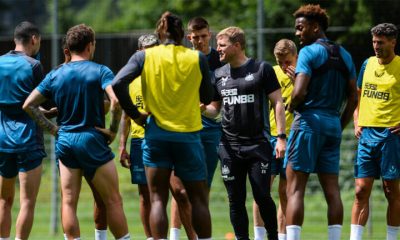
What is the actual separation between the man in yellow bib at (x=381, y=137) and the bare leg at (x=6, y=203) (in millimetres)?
3553

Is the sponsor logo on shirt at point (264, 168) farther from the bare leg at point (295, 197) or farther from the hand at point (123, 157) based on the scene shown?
the hand at point (123, 157)

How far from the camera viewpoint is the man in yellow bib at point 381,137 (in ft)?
38.8

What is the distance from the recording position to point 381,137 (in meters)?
11.9

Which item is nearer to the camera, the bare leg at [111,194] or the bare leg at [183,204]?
the bare leg at [111,194]

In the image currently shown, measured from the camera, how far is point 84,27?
1024 cm

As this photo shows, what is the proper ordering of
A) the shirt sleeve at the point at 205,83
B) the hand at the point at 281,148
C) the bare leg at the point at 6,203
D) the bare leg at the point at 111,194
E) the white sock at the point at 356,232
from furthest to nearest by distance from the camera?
the white sock at the point at 356,232 → the bare leg at the point at 6,203 → the hand at the point at 281,148 → the bare leg at the point at 111,194 → the shirt sleeve at the point at 205,83

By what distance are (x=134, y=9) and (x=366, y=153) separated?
18320mm

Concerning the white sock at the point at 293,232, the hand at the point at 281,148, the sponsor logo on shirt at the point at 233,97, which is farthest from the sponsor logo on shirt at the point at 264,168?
the white sock at the point at 293,232

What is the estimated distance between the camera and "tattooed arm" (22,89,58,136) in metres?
10.3

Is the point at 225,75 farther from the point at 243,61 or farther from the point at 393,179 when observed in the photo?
the point at 393,179

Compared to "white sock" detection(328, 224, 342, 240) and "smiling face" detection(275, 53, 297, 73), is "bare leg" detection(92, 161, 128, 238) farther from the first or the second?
"smiling face" detection(275, 53, 297, 73)

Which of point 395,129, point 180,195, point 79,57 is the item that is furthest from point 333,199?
point 79,57

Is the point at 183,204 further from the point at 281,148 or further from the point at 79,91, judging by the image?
the point at 79,91

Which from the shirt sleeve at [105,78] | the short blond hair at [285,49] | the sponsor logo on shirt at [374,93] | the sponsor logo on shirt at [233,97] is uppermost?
the short blond hair at [285,49]
